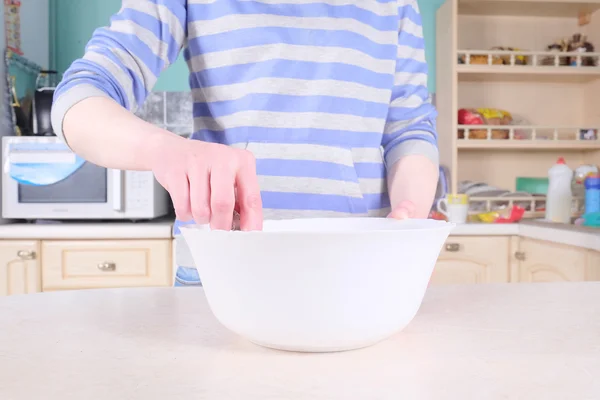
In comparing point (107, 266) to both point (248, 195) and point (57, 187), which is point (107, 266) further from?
point (248, 195)

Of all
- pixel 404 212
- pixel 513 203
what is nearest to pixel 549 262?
pixel 513 203

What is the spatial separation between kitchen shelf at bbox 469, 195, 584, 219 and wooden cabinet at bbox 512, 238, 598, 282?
0.35 m

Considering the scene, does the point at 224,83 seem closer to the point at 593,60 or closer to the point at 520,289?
the point at 520,289

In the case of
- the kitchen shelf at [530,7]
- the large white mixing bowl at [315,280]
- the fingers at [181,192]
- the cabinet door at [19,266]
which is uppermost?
the kitchen shelf at [530,7]

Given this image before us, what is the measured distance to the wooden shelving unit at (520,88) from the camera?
2432 mm

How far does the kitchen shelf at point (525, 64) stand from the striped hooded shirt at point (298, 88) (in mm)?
1566

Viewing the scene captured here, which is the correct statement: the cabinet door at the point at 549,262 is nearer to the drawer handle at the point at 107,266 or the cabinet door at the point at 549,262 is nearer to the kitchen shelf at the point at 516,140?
the kitchen shelf at the point at 516,140

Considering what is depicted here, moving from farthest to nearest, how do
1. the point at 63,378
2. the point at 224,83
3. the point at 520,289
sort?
the point at 224,83 < the point at 520,289 < the point at 63,378

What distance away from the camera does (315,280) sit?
0.42 metres

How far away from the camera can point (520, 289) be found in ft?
2.37

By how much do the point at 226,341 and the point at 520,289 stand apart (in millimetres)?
405

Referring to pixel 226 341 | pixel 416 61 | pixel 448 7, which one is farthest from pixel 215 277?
pixel 448 7

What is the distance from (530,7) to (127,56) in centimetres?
225

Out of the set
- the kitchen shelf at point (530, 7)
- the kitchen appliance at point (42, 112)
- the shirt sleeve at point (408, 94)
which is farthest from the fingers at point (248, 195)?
the kitchen shelf at point (530, 7)
